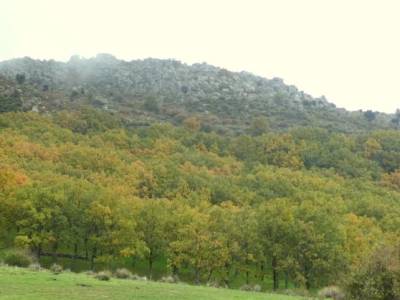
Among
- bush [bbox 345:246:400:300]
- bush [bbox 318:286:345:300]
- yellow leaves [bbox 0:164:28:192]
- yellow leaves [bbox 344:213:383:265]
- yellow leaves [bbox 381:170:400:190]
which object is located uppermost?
yellow leaves [bbox 381:170:400:190]

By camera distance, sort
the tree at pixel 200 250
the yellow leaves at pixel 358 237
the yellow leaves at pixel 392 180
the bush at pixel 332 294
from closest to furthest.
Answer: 1. the bush at pixel 332 294
2. the tree at pixel 200 250
3. the yellow leaves at pixel 358 237
4. the yellow leaves at pixel 392 180

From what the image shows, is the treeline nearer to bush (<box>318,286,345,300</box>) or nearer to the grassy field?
bush (<box>318,286,345,300</box>)

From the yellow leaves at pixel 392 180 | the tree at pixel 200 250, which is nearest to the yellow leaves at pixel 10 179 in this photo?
the tree at pixel 200 250

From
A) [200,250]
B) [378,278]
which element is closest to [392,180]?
[200,250]

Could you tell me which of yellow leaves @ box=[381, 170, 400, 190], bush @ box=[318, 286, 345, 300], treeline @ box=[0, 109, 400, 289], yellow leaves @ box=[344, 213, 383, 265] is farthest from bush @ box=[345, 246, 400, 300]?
yellow leaves @ box=[381, 170, 400, 190]

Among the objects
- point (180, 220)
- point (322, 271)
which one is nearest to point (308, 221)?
point (322, 271)

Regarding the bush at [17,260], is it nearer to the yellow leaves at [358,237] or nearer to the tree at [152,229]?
the tree at [152,229]

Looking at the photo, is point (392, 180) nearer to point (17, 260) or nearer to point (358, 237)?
point (358, 237)

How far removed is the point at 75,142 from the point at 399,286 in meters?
156

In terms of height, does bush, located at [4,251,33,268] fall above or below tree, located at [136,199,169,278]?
below

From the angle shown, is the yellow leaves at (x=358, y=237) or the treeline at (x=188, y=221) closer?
the treeline at (x=188, y=221)

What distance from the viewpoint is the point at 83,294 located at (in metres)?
26.1

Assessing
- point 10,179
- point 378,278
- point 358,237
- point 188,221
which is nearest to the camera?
point 378,278

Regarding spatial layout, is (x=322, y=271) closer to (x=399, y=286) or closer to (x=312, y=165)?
(x=399, y=286)
